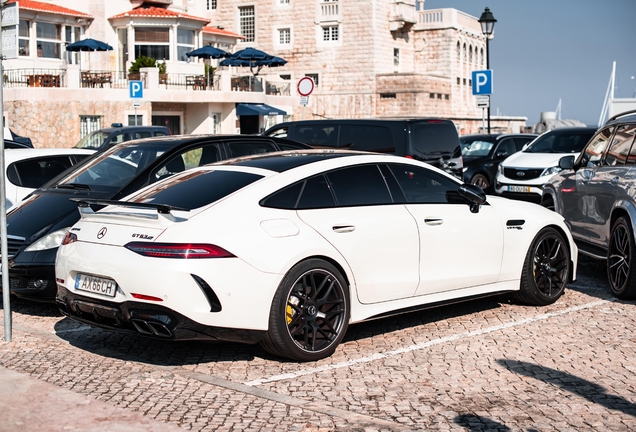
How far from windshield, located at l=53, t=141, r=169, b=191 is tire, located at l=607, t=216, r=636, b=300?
16.0 ft

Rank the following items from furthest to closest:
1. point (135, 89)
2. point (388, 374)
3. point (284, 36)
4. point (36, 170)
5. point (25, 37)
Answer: point (284, 36) < point (25, 37) < point (135, 89) < point (36, 170) < point (388, 374)

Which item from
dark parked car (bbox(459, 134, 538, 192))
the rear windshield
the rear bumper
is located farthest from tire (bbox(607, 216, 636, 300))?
dark parked car (bbox(459, 134, 538, 192))

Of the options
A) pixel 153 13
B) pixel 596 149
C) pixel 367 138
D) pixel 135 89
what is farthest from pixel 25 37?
pixel 596 149

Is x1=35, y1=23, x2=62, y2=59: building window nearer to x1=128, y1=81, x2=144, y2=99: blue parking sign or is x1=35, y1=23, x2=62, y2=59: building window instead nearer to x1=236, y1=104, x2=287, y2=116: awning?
x1=236, y1=104, x2=287, y2=116: awning

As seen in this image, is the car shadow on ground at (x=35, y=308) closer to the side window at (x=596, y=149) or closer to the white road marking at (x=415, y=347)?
the white road marking at (x=415, y=347)

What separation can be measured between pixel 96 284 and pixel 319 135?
33.8 ft

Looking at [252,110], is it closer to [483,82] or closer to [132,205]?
[483,82]

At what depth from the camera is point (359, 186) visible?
758 cm

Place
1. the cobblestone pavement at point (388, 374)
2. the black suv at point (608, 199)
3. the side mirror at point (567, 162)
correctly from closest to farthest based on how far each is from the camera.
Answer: the cobblestone pavement at point (388, 374), the black suv at point (608, 199), the side mirror at point (567, 162)

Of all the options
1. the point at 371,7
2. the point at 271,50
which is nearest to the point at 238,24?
the point at 271,50

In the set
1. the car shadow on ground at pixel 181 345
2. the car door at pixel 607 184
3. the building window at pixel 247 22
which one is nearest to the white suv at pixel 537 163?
the car door at pixel 607 184

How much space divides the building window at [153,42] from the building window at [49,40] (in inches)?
194

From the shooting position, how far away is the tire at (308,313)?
6629 millimetres

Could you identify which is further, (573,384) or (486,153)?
(486,153)
